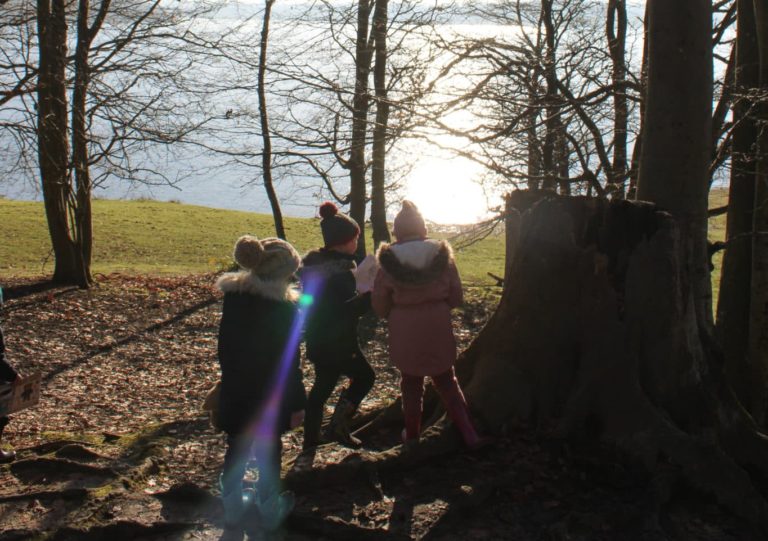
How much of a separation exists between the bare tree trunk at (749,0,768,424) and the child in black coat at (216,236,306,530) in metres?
3.67

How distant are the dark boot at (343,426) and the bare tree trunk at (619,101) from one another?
13.6ft

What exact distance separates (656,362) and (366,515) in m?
2.03

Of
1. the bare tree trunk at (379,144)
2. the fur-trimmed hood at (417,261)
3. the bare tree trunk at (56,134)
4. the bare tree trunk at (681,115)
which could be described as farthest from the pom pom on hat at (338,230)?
the bare tree trunk at (56,134)

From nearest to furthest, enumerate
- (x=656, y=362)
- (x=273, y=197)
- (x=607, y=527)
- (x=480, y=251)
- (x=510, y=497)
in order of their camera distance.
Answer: (x=607, y=527)
(x=510, y=497)
(x=656, y=362)
(x=273, y=197)
(x=480, y=251)

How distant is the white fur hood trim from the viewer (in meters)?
4.62

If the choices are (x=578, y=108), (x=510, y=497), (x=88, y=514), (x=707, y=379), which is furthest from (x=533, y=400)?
(x=578, y=108)

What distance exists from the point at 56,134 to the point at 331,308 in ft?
33.3

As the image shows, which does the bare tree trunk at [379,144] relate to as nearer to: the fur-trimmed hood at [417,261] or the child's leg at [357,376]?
the child's leg at [357,376]

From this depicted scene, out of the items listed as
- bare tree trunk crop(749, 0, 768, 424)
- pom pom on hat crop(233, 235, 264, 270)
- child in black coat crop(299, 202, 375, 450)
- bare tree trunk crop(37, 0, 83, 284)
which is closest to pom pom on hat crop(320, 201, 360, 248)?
child in black coat crop(299, 202, 375, 450)

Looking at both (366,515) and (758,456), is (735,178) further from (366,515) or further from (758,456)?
(366,515)

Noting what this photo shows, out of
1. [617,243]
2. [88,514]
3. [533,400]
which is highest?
[617,243]

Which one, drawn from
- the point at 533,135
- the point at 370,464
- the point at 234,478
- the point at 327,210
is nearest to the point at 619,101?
the point at 533,135

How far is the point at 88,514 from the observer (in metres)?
4.27

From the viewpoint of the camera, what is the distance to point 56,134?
1327cm
